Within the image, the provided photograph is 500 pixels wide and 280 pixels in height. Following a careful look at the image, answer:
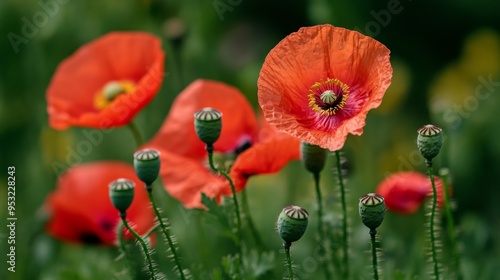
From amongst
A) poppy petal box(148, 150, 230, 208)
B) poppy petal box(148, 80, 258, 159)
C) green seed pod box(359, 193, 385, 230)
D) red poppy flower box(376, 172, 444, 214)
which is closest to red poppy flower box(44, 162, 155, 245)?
poppy petal box(148, 80, 258, 159)

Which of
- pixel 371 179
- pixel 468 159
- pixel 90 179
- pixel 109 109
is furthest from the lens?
pixel 468 159

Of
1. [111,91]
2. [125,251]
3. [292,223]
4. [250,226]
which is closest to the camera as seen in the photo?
[292,223]

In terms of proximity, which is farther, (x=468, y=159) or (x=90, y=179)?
(x=468, y=159)

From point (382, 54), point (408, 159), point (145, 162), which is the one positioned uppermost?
point (408, 159)

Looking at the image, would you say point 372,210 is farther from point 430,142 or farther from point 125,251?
point 125,251

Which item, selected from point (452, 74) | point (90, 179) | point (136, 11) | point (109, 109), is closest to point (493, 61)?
point (452, 74)

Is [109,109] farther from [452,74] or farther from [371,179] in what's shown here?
[452,74]


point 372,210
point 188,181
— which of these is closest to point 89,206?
point 188,181
